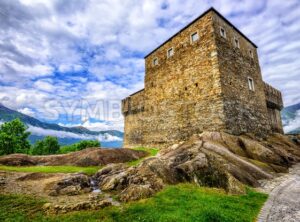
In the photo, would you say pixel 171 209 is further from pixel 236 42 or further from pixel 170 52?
pixel 236 42

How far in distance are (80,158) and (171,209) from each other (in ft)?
49.6

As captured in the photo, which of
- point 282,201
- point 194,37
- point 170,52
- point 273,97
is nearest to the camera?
point 282,201

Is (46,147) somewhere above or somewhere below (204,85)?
below

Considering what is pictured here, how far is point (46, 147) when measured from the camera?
53062mm

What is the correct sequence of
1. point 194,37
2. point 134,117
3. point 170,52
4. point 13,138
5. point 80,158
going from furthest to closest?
point 13,138 → point 134,117 → point 170,52 → point 194,37 → point 80,158

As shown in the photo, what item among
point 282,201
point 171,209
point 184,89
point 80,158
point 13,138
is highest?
point 184,89

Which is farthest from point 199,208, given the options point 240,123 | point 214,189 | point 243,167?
point 240,123

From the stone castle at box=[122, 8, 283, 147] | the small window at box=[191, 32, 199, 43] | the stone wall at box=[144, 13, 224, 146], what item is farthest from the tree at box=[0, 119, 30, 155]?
the small window at box=[191, 32, 199, 43]

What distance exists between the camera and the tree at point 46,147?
173 feet

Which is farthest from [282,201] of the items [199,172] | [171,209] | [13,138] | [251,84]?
[13,138]

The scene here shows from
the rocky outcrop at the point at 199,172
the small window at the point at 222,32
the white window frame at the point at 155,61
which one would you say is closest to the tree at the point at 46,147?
the white window frame at the point at 155,61

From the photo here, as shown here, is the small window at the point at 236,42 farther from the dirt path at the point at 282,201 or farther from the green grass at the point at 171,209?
the green grass at the point at 171,209

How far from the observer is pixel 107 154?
20.8 metres

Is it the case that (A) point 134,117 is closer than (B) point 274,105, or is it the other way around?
(B) point 274,105
